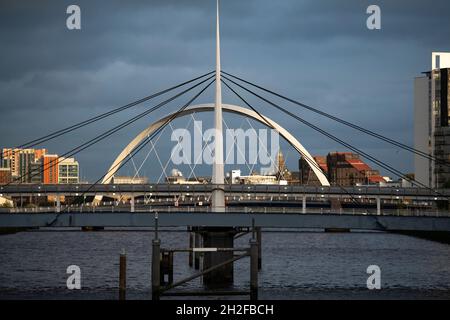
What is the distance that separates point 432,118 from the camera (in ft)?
529

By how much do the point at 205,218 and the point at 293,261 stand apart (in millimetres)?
19332

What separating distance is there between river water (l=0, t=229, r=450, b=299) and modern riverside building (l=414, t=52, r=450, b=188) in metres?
57.8

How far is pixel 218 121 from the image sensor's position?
5938cm

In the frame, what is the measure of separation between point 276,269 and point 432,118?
102224 mm

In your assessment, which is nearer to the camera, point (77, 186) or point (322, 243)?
point (77, 186)

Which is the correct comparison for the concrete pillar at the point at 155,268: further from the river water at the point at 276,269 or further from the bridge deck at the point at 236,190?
the bridge deck at the point at 236,190

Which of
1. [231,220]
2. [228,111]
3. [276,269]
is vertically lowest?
[276,269]

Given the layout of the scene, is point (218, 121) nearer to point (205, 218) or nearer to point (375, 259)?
point (205, 218)

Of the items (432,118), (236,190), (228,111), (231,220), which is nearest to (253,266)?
(231,220)

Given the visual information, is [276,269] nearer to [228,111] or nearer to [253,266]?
[253,266]
